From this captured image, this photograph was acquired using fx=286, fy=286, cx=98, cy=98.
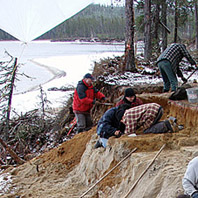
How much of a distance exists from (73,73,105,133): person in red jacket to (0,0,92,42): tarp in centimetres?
341

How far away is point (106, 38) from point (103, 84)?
186 feet

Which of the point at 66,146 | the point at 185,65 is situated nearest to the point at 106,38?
the point at 185,65

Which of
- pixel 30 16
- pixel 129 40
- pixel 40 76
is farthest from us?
pixel 40 76

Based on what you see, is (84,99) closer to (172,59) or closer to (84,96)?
(84,96)

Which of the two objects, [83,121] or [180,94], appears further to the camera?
[83,121]

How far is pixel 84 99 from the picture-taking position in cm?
816

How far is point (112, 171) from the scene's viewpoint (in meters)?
5.23

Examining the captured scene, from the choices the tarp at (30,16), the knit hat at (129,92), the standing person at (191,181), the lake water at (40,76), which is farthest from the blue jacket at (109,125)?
the lake water at (40,76)

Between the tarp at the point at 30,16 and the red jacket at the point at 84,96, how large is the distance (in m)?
3.44

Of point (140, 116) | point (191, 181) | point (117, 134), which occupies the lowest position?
point (117, 134)

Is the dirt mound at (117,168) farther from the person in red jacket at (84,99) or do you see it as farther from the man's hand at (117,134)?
the person in red jacket at (84,99)

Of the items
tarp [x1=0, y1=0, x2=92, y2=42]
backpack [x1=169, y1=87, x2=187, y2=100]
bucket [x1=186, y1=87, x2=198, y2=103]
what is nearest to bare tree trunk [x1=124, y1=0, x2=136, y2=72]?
tarp [x1=0, y1=0, x2=92, y2=42]

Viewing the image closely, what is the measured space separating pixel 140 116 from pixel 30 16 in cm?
632

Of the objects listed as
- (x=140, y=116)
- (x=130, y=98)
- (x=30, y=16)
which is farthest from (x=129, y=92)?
(x=30, y=16)
